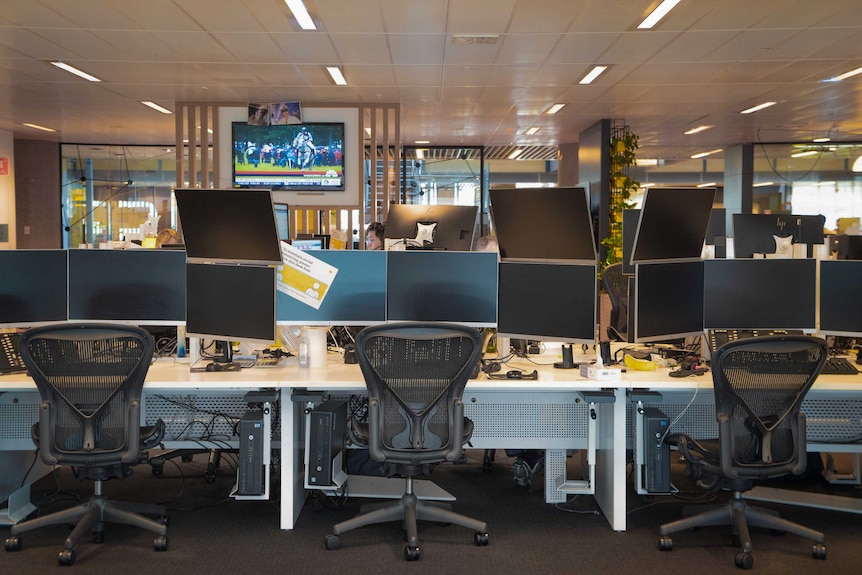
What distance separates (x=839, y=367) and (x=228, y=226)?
126 inches

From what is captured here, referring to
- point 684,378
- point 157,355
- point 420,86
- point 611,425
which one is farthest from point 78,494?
point 420,86

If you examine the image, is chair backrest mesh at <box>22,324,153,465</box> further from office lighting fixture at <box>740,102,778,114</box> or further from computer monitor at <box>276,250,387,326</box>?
office lighting fixture at <box>740,102,778,114</box>

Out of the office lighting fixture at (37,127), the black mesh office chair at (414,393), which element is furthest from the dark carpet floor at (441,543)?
the office lighting fixture at (37,127)

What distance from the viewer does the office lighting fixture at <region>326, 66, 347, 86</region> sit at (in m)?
7.29

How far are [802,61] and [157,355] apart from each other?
5938 mm

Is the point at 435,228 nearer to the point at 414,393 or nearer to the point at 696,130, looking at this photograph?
the point at 414,393

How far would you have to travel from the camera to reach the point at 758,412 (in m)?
3.31

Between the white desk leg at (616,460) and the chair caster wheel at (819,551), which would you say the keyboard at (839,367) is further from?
the white desk leg at (616,460)

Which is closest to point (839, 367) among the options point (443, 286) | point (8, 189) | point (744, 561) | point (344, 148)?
point (744, 561)

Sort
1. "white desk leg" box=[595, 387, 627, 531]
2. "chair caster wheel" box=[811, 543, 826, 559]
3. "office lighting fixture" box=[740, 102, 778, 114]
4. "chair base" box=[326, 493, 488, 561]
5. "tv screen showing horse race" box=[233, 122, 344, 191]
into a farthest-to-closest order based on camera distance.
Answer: "tv screen showing horse race" box=[233, 122, 344, 191] → "office lighting fixture" box=[740, 102, 778, 114] → "white desk leg" box=[595, 387, 627, 531] → "chair base" box=[326, 493, 488, 561] → "chair caster wheel" box=[811, 543, 826, 559]

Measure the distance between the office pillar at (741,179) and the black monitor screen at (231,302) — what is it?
10842 millimetres

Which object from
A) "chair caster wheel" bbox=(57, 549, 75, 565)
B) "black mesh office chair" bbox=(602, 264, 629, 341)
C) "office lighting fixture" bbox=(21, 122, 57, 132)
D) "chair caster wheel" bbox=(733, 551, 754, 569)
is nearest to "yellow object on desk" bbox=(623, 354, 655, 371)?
"chair caster wheel" bbox=(733, 551, 754, 569)

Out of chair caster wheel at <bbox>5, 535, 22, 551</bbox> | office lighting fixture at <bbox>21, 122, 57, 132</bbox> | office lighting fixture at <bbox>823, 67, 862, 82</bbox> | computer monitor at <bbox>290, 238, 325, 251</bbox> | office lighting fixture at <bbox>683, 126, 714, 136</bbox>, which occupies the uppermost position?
office lighting fixture at <bbox>683, 126, 714, 136</bbox>

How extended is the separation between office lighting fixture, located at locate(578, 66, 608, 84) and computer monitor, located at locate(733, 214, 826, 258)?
7.60ft
